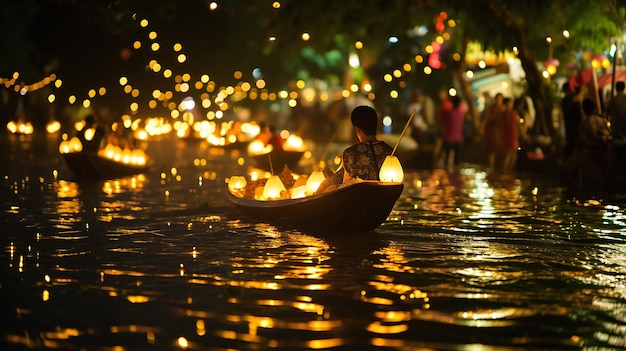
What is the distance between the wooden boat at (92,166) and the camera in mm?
25219

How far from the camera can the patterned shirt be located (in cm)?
1425

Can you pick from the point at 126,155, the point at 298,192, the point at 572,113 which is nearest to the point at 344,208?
the point at 298,192

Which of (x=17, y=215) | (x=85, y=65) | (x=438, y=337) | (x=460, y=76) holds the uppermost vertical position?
(x=85, y=65)

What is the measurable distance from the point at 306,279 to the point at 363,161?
3.34m

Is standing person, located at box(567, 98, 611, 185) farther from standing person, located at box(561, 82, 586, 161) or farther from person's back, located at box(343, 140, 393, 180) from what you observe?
person's back, located at box(343, 140, 393, 180)

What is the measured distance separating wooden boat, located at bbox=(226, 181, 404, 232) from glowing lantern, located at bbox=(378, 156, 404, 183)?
16cm

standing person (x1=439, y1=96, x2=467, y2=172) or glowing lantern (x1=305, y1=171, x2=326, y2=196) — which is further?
standing person (x1=439, y1=96, x2=467, y2=172)

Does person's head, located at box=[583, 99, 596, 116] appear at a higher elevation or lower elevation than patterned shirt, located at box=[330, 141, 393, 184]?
higher

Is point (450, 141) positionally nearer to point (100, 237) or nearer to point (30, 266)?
point (100, 237)

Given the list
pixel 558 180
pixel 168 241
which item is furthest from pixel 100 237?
pixel 558 180

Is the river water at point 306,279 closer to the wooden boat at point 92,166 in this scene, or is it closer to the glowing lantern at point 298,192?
the glowing lantern at point 298,192

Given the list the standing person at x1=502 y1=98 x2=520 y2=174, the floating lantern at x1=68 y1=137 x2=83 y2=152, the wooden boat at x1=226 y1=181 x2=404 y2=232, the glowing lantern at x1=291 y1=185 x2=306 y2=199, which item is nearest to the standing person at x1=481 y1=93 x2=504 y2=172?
the standing person at x1=502 y1=98 x2=520 y2=174

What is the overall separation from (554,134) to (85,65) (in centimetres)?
2981

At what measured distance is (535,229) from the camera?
640 inches
